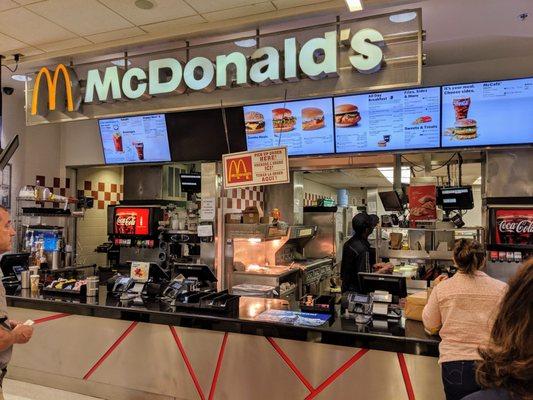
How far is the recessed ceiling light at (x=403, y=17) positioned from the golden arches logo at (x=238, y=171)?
1.66 metres

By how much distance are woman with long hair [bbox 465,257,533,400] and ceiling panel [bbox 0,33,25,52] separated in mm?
4673

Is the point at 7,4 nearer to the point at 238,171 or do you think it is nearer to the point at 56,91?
the point at 56,91

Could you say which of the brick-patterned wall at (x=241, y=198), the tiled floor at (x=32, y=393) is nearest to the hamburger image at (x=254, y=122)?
the brick-patterned wall at (x=241, y=198)

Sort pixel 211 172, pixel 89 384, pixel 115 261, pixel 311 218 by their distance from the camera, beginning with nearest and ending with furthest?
pixel 89 384 < pixel 211 172 < pixel 115 261 < pixel 311 218

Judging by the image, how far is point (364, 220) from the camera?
15.4ft

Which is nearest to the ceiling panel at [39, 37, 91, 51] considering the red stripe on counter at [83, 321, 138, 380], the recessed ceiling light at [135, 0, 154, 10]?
the recessed ceiling light at [135, 0, 154, 10]

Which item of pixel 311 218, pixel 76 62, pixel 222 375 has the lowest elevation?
pixel 222 375

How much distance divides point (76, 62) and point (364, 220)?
3603 millimetres

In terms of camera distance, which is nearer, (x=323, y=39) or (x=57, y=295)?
(x=323, y=39)

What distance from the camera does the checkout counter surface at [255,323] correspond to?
2791 millimetres

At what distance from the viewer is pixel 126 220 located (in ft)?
20.3

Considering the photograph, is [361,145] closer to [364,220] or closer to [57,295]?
[364,220]

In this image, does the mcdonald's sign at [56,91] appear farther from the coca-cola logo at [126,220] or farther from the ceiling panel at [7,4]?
the coca-cola logo at [126,220]

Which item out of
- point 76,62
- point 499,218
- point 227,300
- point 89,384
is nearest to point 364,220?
point 499,218
